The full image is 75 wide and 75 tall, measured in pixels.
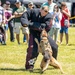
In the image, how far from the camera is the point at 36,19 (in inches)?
362

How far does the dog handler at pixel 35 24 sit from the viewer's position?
8.96 metres

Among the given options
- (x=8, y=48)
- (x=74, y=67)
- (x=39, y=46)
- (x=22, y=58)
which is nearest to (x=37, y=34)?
(x=39, y=46)

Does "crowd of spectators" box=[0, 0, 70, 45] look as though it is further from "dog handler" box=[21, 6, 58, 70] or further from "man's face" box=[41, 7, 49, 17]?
"man's face" box=[41, 7, 49, 17]

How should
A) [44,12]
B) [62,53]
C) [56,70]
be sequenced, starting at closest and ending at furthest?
[44,12] < [56,70] < [62,53]

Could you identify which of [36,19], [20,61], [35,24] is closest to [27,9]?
[20,61]

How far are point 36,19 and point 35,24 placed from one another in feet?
0.57

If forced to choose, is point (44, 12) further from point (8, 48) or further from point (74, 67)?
point (8, 48)

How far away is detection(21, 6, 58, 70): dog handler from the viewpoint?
8.96 metres

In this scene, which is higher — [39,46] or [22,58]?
[39,46]

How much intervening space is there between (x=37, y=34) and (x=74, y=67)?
5.32ft

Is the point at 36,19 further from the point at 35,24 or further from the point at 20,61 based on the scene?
the point at 20,61

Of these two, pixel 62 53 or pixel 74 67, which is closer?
pixel 74 67

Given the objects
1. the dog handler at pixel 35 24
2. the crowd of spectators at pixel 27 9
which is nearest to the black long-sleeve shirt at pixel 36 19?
the dog handler at pixel 35 24

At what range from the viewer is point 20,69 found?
32.0 feet
